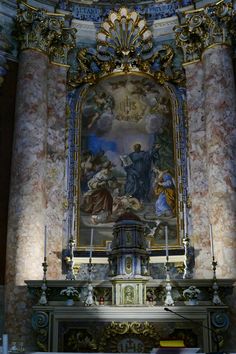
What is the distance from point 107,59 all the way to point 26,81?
1968 millimetres

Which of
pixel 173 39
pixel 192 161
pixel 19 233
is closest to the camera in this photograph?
pixel 19 233

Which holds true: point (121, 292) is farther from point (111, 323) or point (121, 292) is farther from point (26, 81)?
point (26, 81)

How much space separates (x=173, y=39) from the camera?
40.3ft

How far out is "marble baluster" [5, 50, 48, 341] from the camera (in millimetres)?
10086

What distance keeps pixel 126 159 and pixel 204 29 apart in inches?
119

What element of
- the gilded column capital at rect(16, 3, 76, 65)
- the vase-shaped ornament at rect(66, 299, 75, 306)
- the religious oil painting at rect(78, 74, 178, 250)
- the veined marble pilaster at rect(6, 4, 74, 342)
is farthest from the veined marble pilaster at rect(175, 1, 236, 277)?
the veined marble pilaster at rect(6, 4, 74, 342)

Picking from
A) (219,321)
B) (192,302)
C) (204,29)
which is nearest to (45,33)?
(204,29)

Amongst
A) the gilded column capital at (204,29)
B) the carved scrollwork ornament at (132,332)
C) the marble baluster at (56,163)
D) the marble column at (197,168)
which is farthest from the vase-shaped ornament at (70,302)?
the gilded column capital at (204,29)

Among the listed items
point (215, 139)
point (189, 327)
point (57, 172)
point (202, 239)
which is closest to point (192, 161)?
point (215, 139)

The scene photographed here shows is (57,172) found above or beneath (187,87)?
beneath

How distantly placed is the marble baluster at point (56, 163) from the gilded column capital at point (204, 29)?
254cm

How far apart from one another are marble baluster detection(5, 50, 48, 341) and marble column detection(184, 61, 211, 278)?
2843 millimetres

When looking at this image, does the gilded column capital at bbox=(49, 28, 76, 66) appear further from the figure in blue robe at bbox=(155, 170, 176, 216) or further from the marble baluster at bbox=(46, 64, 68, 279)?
the figure in blue robe at bbox=(155, 170, 176, 216)

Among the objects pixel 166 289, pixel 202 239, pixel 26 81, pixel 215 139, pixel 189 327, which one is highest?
pixel 26 81
